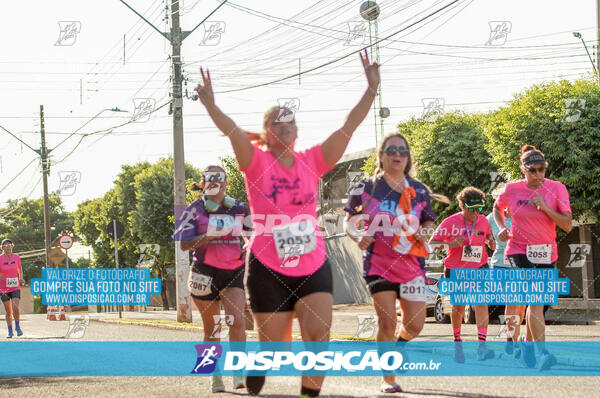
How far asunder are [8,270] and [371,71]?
14278 millimetres

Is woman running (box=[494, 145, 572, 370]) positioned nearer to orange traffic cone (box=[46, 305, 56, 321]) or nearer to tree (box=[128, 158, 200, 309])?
orange traffic cone (box=[46, 305, 56, 321])

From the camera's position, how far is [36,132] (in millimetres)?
37719

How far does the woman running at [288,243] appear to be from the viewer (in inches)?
187

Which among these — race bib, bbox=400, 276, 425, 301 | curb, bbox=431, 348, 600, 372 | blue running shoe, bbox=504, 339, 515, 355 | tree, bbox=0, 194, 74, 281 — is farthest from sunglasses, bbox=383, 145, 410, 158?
tree, bbox=0, 194, 74, 281

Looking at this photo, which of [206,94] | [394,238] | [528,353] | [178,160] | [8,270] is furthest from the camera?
[178,160]

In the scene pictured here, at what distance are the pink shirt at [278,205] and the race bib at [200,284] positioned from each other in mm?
2941

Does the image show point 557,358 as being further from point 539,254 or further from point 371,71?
point 371,71

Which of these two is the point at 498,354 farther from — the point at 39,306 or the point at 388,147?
the point at 39,306

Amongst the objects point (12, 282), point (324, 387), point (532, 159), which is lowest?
point (324, 387)

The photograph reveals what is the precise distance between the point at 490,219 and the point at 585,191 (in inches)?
481

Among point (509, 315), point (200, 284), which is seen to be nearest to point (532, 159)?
point (509, 315)

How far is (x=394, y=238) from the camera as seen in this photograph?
6.48m

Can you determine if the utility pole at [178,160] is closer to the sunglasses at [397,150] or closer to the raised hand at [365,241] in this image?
the sunglasses at [397,150]

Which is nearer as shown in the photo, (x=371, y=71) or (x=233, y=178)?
(x=371, y=71)
